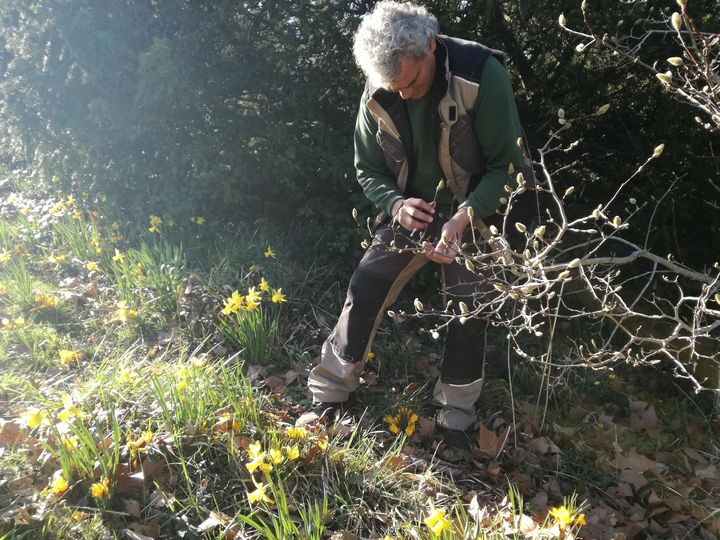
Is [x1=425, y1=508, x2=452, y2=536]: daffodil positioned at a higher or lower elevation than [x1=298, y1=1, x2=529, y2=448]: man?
lower

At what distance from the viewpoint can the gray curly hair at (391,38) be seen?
7.73 ft

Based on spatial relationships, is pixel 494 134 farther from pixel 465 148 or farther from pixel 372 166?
pixel 372 166

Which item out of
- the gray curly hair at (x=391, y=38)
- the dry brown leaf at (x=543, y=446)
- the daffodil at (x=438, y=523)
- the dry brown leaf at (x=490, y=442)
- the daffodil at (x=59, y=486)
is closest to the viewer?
the daffodil at (x=438, y=523)

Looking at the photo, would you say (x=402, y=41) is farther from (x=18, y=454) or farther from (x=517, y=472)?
(x=18, y=454)

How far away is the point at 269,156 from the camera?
3898mm

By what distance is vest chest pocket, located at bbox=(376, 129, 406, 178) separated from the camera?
2717mm

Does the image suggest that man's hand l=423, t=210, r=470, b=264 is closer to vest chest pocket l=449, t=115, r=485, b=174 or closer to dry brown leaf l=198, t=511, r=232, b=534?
vest chest pocket l=449, t=115, r=485, b=174

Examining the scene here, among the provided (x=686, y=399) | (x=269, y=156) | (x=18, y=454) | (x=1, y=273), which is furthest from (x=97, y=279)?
(x=686, y=399)

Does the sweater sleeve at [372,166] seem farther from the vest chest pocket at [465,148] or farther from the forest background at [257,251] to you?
the forest background at [257,251]

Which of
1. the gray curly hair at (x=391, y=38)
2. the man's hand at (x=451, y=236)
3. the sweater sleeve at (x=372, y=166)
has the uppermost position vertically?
the gray curly hair at (x=391, y=38)

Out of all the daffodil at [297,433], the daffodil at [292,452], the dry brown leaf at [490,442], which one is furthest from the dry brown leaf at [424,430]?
the daffodil at [292,452]

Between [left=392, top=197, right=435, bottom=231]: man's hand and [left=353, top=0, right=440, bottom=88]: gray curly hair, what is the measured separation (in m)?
0.49

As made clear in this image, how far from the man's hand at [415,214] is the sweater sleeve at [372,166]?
0.11 metres

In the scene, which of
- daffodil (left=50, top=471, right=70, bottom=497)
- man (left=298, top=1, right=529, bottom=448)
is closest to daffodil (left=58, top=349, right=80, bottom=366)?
daffodil (left=50, top=471, right=70, bottom=497)
